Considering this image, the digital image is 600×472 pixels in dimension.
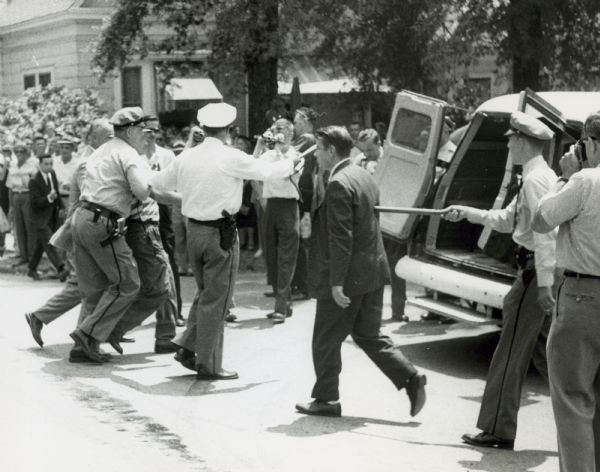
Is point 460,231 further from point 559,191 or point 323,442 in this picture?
point 559,191

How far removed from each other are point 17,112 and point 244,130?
16.6 ft

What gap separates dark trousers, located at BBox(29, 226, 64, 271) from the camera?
15.6m

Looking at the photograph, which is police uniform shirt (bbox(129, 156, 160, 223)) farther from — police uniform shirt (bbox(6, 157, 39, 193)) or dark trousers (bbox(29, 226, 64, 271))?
police uniform shirt (bbox(6, 157, 39, 193))

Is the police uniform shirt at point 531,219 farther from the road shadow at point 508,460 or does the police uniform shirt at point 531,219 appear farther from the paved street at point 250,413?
the paved street at point 250,413

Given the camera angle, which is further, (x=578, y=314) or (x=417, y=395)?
(x=417, y=395)

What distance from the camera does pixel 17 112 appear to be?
24.2 metres

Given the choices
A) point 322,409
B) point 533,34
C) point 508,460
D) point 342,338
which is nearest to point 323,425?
point 322,409

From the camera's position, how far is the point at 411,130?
11.0m

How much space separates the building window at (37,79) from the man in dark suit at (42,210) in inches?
459

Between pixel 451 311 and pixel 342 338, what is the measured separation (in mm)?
1918

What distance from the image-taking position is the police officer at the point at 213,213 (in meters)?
8.90

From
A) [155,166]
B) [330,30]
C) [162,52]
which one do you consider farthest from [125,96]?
[155,166]

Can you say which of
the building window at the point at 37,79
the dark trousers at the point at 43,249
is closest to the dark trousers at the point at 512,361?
the dark trousers at the point at 43,249

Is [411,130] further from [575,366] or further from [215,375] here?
[575,366]
